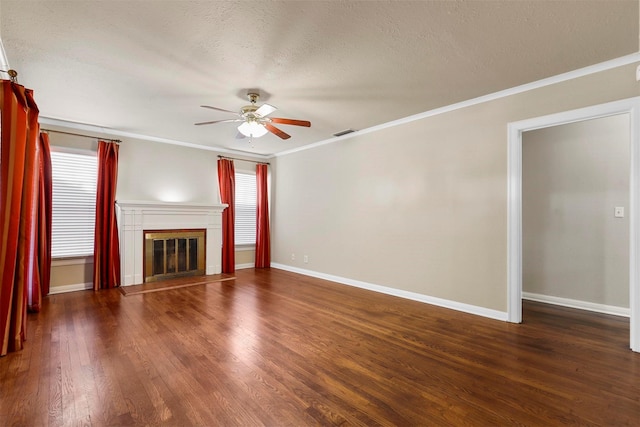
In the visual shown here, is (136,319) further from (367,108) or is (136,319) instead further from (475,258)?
(475,258)

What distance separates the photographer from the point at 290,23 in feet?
7.13

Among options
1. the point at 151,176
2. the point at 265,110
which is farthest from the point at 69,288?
the point at 265,110

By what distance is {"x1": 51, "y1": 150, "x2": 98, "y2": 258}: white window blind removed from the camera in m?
4.49

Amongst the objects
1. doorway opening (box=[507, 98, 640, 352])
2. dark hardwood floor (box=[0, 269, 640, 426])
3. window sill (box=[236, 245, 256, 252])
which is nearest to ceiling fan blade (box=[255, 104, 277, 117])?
dark hardwood floor (box=[0, 269, 640, 426])

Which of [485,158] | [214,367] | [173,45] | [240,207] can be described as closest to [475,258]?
[485,158]

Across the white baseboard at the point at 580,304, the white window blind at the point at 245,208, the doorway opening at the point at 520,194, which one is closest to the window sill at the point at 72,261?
the white window blind at the point at 245,208

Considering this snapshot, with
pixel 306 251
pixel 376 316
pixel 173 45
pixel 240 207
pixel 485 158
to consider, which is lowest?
pixel 376 316

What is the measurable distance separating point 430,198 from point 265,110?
2462 millimetres

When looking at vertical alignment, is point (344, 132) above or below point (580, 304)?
above

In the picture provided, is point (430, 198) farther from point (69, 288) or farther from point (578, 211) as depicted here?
point (69, 288)

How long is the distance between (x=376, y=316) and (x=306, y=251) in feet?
8.90

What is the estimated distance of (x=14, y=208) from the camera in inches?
98.0

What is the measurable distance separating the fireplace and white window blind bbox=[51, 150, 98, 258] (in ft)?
2.81

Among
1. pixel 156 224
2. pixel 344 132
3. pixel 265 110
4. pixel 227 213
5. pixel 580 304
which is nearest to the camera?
pixel 265 110
